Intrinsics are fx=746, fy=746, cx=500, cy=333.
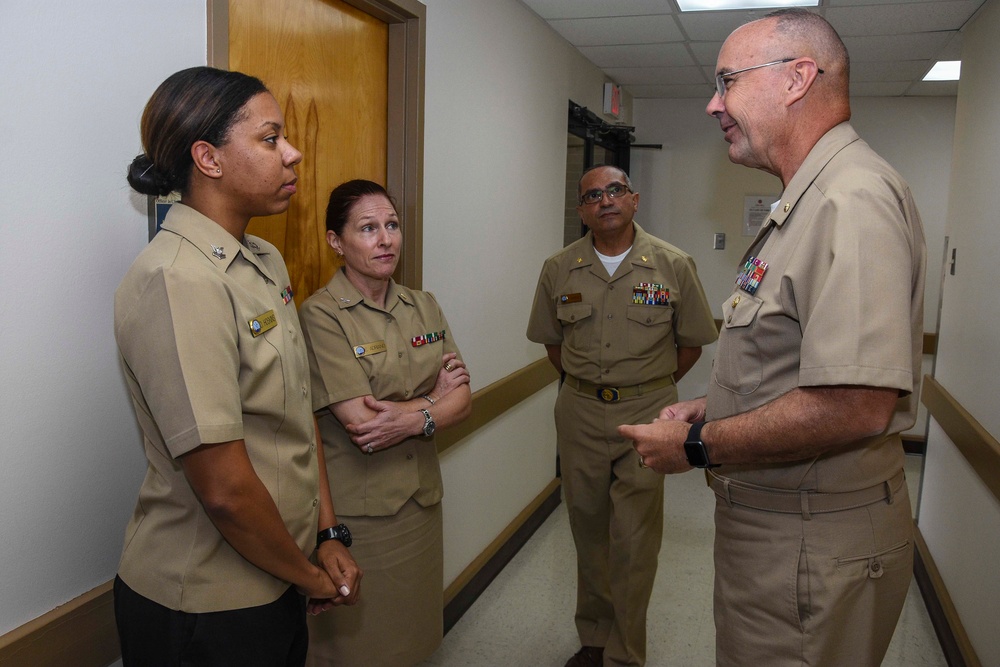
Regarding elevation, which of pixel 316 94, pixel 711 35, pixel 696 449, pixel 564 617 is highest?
pixel 711 35

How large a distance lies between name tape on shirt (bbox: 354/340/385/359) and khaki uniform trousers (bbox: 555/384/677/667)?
1067mm

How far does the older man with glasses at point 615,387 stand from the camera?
273 centimetres

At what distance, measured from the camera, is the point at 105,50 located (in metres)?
1.44

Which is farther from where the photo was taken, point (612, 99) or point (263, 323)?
point (612, 99)

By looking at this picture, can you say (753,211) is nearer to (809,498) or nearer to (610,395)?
(610,395)

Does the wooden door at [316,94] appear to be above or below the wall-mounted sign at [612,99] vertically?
below

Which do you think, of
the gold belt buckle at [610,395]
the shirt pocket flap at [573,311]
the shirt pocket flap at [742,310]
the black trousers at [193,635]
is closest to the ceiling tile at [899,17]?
the shirt pocket flap at [573,311]

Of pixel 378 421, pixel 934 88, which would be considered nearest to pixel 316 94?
pixel 378 421

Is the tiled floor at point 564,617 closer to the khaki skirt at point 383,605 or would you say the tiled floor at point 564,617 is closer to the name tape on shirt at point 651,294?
the khaki skirt at point 383,605

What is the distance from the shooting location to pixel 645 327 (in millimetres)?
2791

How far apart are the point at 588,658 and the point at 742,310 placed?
1.87 metres

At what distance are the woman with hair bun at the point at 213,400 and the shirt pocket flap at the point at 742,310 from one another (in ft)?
2.79

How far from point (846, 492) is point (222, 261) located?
1219 mm

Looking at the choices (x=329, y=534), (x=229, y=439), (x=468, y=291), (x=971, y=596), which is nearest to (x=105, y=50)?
(x=229, y=439)
